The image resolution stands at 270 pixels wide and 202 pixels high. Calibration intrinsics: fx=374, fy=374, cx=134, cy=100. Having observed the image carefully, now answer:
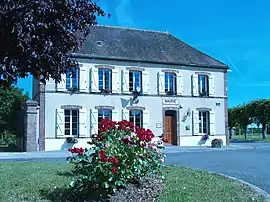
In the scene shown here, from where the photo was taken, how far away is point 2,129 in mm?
24188

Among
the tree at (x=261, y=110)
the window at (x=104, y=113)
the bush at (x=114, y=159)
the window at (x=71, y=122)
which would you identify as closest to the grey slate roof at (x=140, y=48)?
the window at (x=104, y=113)

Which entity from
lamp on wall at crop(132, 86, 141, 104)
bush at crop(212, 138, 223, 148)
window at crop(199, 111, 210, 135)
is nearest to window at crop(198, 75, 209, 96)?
window at crop(199, 111, 210, 135)

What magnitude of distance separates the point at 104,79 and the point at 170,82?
4.61 metres

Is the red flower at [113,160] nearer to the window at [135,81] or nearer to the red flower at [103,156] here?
the red flower at [103,156]

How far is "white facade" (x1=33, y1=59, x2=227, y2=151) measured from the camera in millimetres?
21953

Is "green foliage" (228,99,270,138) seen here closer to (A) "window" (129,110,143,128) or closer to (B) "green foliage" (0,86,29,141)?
(A) "window" (129,110,143,128)

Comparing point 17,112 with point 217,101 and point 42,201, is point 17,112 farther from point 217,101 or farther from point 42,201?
point 42,201

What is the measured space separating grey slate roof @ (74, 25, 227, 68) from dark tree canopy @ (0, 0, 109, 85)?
1709 centimetres

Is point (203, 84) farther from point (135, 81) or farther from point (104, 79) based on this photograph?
point (104, 79)

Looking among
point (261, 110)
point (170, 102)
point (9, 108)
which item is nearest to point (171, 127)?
point (170, 102)

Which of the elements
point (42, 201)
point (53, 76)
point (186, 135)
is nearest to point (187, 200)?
point (42, 201)

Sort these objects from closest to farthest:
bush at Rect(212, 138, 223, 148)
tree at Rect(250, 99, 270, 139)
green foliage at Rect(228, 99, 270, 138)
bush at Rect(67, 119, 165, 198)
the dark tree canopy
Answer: the dark tree canopy → bush at Rect(67, 119, 165, 198) → bush at Rect(212, 138, 223, 148) → tree at Rect(250, 99, 270, 139) → green foliage at Rect(228, 99, 270, 138)

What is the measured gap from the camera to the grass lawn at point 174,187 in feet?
20.7

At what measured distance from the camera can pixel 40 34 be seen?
16.6 ft
